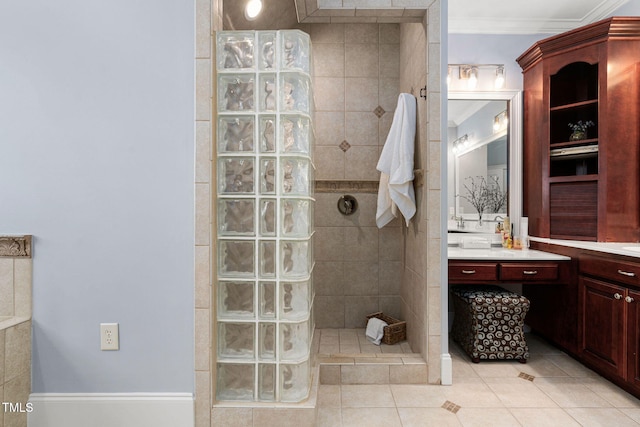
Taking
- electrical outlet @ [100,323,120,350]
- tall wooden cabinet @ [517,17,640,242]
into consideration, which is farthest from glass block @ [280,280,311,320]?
tall wooden cabinet @ [517,17,640,242]

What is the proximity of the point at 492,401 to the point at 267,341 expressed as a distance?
128cm

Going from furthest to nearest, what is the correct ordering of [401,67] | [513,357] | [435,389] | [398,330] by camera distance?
1. [401,67]
2. [398,330]
3. [513,357]
4. [435,389]

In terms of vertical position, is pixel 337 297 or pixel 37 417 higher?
pixel 337 297

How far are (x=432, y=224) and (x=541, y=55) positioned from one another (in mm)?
1746

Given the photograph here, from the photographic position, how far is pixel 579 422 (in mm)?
1882

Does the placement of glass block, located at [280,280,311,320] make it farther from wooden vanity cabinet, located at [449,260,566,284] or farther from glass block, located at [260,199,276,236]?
wooden vanity cabinet, located at [449,260,566,284]

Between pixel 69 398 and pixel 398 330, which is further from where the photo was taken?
pixel 398 330

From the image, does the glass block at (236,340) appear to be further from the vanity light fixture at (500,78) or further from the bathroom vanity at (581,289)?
the vanity light fixture at (500,78)

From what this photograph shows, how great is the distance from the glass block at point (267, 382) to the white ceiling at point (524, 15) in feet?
9.25

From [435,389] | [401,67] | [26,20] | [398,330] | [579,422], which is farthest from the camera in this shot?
[401,67]

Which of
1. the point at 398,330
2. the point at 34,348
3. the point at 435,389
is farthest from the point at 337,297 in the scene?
the point at 34,348

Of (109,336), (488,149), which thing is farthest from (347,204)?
(109,336)

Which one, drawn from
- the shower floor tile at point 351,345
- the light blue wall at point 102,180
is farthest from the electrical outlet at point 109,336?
the shower floor tile at point 351,345

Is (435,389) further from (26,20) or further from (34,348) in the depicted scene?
(26,20)
